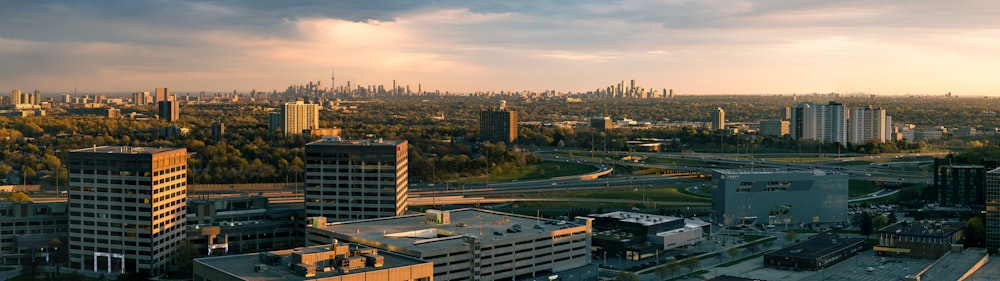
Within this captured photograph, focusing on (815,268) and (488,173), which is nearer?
(815,268)

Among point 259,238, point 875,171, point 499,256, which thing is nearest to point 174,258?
point 259,238

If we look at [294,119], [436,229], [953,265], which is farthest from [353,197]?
[294,119]

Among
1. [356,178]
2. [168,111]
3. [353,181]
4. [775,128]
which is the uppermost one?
[168,111]

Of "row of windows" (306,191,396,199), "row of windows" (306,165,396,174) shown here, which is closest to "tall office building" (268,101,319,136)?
"row of windows" (306,191,396,199)

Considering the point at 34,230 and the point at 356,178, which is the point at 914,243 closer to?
the point at 356,178

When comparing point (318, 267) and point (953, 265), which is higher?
point (318, 267)

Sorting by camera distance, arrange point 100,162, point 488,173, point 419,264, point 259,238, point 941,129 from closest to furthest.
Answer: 1. point 419,264
2. point 100,162
3. point 259,238
4. point 488,173
5. point 941,129

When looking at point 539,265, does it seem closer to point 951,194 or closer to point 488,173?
point 951,194

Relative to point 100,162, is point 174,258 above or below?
below
